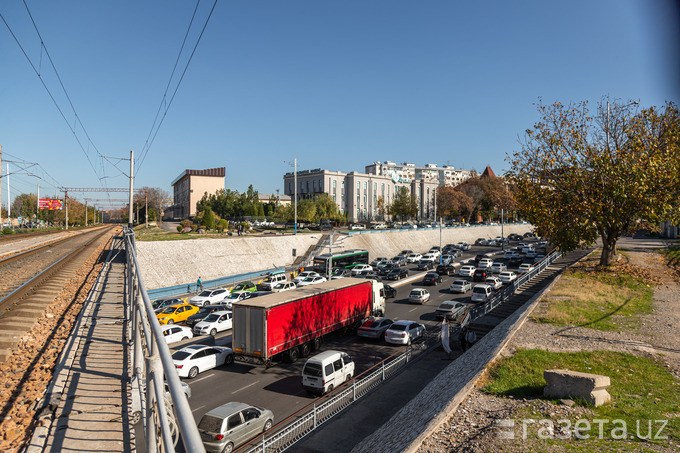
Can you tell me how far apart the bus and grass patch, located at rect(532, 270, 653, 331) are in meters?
22.7

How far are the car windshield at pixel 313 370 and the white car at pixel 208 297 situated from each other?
17193 millimetres

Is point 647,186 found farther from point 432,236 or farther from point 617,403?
point 432,236

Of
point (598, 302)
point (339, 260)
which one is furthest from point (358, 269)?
point (598, 302)

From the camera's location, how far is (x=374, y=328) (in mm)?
22281

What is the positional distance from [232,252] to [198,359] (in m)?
32.0

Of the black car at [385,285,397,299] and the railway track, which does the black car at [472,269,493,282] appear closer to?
the black car at [385,285,397,299]

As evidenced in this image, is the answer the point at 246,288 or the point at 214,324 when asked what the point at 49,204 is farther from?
the point at 214,324

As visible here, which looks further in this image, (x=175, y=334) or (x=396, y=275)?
(x=396, y=275)

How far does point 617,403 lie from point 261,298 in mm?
13419

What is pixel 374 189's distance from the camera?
111m

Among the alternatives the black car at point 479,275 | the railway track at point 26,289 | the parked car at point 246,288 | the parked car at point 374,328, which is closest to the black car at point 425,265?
the black car at point 479,275

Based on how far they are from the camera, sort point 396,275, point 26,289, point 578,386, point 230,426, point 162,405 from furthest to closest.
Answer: point 396,275, point 26,289, point 230,426, point 578,386, point 162,405

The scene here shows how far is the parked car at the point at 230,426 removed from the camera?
1059 centimetres

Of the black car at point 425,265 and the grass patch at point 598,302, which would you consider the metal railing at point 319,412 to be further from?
the black car at point 425,265
